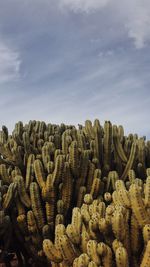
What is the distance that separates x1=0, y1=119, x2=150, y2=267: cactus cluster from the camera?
4.38 m

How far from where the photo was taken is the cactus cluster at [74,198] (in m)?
4.38

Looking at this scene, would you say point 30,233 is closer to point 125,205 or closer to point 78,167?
point 78,167

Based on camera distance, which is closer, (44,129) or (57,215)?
(57,215)

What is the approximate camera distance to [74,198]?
657 cm

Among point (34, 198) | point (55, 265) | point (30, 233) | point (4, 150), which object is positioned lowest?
point (55, 265)

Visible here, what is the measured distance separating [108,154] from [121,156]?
0.93ft

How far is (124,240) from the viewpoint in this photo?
4352 mm

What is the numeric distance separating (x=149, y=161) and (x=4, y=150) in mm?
2340

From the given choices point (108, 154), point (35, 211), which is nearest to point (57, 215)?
point (35, 211)

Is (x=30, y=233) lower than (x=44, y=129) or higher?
lower

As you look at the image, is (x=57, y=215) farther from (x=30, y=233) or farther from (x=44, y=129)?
(x=44, y=129)

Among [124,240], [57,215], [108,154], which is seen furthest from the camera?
[108,154]

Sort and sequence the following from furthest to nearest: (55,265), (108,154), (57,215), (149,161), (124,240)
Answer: (149,161)
(108,154)
(57,215)
(55,265)
(124,240)

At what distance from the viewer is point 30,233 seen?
6375mm
